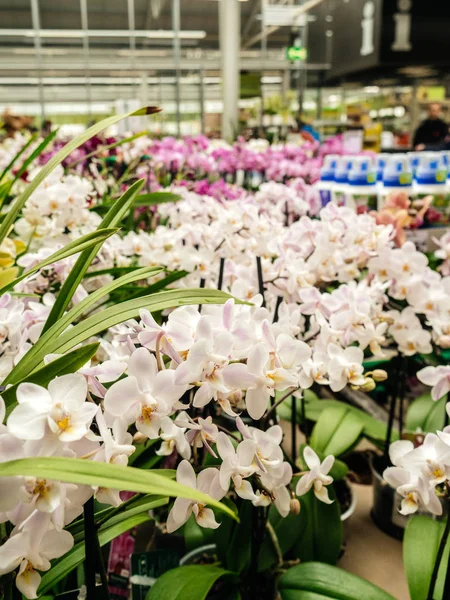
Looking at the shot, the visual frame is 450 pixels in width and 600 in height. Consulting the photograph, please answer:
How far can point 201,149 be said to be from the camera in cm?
264

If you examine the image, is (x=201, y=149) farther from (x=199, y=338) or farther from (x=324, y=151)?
(x=199, y=338)

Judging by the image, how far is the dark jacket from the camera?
5336mm

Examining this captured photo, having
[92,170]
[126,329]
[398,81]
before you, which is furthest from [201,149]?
[398,81]

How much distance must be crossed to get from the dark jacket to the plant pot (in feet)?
16.2

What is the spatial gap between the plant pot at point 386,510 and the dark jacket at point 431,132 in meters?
4.94

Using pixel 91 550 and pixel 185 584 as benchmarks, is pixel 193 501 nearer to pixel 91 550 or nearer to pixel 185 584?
pixel 91 550

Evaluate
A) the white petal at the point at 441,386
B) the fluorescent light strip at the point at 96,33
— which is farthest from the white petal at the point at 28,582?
the fluorescent light strip at the point at 96,33

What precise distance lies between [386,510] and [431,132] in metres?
5.08

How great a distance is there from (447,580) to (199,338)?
374 mm

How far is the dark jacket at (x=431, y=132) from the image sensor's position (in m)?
5.34

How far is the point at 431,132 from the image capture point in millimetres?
5371

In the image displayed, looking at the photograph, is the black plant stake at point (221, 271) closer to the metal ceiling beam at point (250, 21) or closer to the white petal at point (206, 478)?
the white petal at point (206, 478)

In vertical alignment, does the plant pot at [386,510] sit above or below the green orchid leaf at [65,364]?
below

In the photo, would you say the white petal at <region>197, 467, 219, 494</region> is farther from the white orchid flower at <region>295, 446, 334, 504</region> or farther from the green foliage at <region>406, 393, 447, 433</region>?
the green foliage at <region>406, 393, 447, 433</region>
